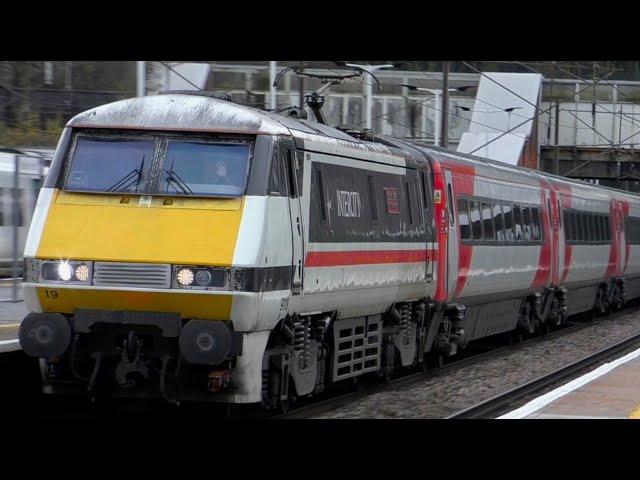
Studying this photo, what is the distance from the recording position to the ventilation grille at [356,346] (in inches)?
524

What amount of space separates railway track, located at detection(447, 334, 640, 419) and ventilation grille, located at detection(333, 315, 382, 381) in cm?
139

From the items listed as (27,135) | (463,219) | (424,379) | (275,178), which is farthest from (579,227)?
(275,178)

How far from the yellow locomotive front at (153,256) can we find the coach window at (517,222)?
10310 millimetres

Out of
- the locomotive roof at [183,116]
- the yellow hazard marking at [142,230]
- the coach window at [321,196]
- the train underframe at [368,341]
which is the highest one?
the locomotive roof at [183,116]

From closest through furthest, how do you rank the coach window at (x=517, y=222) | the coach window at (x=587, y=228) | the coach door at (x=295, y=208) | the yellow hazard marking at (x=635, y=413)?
1. the coach door at (x=295, y=208)
2. the yellow hazard marking at (x=635, y=413)
3. the coach window at (x=517, y=222)
4. the coach window at (x=587, y=228)

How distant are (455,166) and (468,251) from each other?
50.3 inches

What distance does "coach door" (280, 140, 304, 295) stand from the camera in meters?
11.4

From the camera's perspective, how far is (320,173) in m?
12.3

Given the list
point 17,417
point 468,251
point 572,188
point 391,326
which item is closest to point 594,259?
point 572,188

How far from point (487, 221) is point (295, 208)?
8194mm

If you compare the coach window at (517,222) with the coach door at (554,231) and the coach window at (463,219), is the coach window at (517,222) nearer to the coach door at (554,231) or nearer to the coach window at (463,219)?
the coach door at (554,231)

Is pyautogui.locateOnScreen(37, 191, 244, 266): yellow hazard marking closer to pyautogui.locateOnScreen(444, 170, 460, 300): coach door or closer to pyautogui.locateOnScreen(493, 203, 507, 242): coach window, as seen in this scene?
pyautogui.locateOnScreen(444, 170, 460, 300): coach door

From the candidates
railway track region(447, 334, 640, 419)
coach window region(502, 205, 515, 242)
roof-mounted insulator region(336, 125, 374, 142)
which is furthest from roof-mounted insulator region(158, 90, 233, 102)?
coach window region(502, 205, 515, 242)

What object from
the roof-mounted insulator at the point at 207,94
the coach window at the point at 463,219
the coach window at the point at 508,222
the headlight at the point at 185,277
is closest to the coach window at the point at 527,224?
the coach window at the point at 508,222
